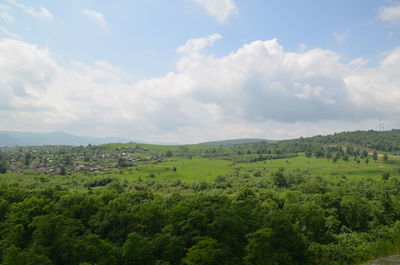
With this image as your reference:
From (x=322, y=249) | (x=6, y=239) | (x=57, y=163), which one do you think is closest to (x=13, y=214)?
(x=6, y=239)

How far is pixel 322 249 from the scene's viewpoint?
41844mm

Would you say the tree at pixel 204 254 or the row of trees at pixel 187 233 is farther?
the row of trees at pixel 187 233

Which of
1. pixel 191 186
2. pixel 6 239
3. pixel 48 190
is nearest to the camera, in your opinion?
pixel 6 239

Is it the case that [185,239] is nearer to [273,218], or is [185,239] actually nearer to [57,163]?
[273,218]

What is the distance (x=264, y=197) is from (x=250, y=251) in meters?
37.0

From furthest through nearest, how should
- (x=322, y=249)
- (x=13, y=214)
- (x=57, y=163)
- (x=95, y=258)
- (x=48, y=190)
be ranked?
(x=57, y=163) → (x=48, y=190) → (x=13, y=214) → (x=322, y=249) → (x=95, y=258)

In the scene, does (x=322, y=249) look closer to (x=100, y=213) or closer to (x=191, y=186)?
(x=100, y=213)

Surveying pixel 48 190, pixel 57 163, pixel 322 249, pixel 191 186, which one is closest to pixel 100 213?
pixel 48 190

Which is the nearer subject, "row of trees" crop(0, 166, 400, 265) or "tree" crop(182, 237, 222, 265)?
"tree" crop(182, 237, 222, 265)

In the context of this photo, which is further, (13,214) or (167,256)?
(13,214)

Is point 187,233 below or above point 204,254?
below

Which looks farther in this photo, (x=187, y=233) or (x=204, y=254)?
(x=187, y=233)

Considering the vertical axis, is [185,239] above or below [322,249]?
above

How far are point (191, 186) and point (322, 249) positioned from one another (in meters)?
69.6
